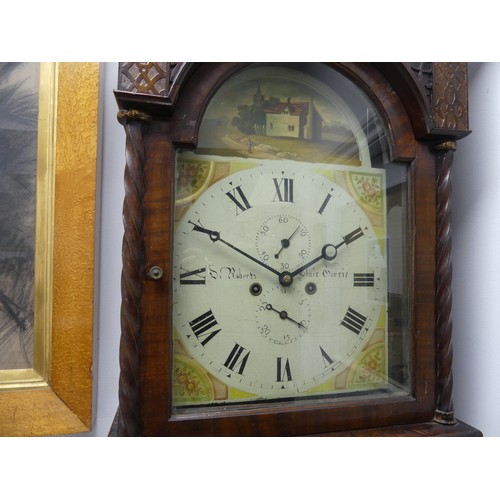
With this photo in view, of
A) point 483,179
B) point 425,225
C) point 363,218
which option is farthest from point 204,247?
point 483,179

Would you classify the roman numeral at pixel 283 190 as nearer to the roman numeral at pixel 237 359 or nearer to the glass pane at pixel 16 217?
the roman numeral at pixel 237 359

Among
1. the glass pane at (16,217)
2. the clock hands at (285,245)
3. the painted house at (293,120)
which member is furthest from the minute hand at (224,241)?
the glass pane at (16,217)

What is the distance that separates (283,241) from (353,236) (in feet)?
0.51

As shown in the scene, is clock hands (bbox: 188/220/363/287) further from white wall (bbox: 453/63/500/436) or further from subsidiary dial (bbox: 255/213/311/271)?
white wall (bbox: 453/63/500/436)

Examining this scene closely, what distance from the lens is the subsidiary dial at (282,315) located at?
0.68 m

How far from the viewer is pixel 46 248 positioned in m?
0.77

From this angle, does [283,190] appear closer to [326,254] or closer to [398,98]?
[326,254]

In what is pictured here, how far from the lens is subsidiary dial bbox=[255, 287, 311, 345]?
0.68 meters

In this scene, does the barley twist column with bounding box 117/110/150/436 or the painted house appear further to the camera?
the painted house

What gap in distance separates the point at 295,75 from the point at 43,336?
31.3 inches

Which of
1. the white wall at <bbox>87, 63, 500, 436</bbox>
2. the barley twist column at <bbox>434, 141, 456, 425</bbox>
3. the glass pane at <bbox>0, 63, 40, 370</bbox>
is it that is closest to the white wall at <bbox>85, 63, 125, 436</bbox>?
the white wall at <bbox>87, 63, 500, 436</bbox>

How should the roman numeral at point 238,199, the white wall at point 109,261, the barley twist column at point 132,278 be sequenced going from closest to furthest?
the barley twist column at point 132,278, the roman numeral at point 238,199, the white wall at point 109,261

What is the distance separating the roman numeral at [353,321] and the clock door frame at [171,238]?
0.33 ft

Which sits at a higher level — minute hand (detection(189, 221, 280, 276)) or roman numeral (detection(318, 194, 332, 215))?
roman numeral (detection(318, 194, 332, 215))
